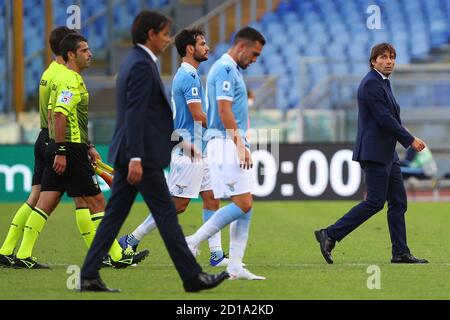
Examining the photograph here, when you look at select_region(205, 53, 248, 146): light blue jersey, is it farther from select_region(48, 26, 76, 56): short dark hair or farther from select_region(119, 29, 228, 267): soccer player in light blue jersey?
select_region(48, 26, 76, 56): short dark hair

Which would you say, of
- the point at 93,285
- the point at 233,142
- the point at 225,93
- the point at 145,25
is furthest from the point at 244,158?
the point at 93,285

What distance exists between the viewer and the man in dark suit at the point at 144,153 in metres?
8.52

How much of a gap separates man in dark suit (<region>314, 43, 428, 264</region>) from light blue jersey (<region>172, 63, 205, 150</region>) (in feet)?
4.92

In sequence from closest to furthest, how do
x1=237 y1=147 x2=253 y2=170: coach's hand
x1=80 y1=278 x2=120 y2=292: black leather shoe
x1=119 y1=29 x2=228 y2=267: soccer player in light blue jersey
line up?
x1=80 y1=278 x2=120 y2=292: black leather shoe
x1=237 y1=147 x2=253 y2=170: coach's hand
x1=119 y1=29 x2=228 y2=267: soccer player in light blue jersey

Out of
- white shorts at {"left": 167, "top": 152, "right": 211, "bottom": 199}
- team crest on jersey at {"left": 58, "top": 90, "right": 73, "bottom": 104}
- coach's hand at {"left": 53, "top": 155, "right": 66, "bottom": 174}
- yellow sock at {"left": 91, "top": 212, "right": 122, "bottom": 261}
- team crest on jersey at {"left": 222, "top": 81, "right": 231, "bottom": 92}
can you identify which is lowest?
yellow sock at {"left": 91, "top": 212, "right": 122, "bottom": 261}

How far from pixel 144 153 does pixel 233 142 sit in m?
1.18

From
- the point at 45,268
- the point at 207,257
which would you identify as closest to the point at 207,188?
the point at 207,257

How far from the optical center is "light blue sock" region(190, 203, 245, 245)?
31.9 feet

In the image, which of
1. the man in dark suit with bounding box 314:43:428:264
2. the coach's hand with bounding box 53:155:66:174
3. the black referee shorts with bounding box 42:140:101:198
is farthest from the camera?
the man in dark suit with bounding box 314:43:428:264

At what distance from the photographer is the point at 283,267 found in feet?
36.0

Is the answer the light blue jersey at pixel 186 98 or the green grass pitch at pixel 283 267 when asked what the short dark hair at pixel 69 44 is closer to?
the light blue jersey at pixel 186 98

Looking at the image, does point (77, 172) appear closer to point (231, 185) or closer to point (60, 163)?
point (60, 163)

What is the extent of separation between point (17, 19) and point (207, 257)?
41.2 ft

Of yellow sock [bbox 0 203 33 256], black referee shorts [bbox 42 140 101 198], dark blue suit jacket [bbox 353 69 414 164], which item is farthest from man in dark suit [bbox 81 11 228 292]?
dark blue suit jacket [bbox 353 69 414 164]
